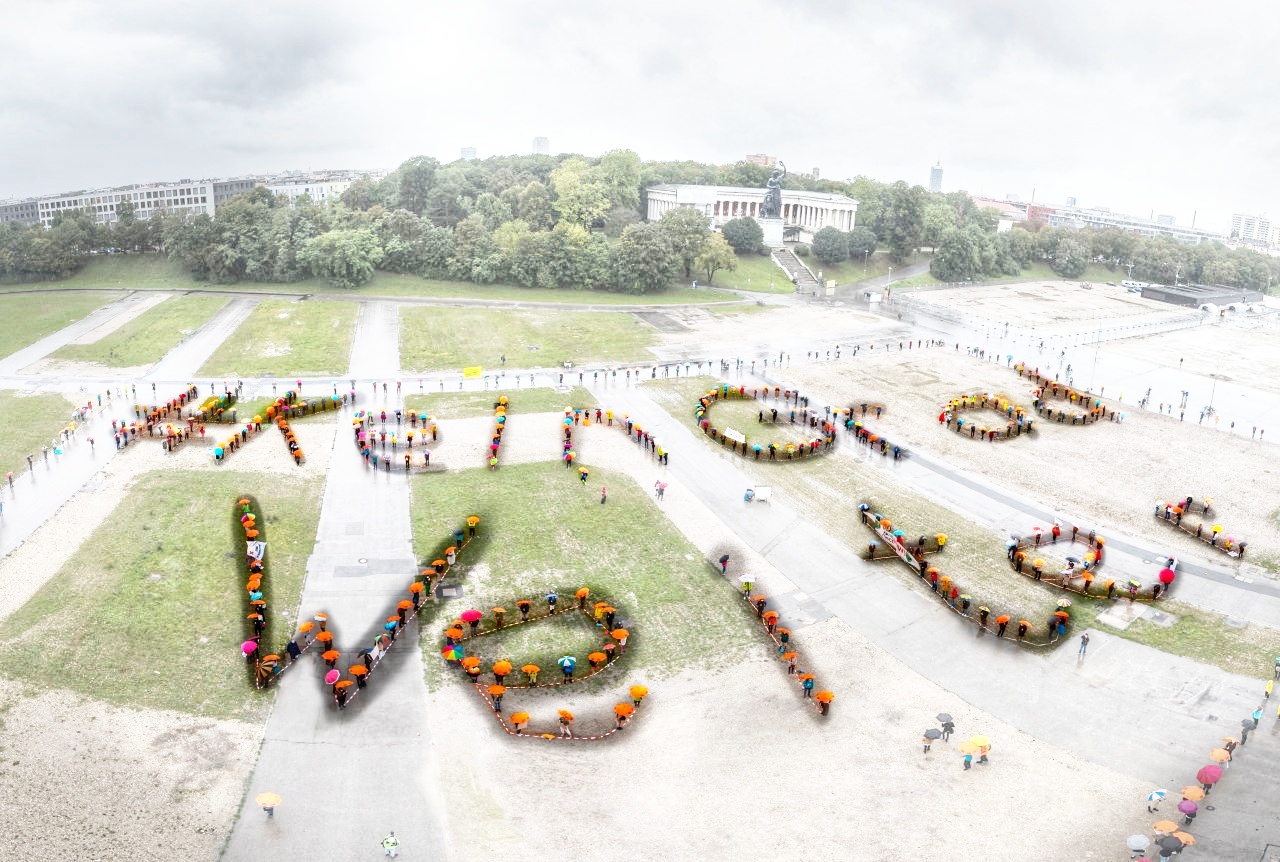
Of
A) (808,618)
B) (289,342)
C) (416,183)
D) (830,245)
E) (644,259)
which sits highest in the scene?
(416,183)

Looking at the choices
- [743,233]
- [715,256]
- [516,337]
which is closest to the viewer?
[516,337]

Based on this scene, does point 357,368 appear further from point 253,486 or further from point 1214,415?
point 1214,415

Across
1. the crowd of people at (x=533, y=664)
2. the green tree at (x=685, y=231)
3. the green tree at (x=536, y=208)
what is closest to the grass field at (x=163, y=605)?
the crowd of people at (x=533, y=664)

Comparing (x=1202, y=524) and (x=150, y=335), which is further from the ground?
(x=150, y=335)

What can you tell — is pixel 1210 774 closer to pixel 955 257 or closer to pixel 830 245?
pixel 830 245

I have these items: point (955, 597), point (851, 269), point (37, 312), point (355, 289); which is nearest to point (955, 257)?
point (851, 269)

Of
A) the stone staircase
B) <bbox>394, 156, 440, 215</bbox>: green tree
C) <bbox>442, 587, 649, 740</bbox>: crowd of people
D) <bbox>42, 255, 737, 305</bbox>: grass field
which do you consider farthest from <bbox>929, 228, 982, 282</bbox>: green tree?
<bbox>442, 587, 649, 740</bbox>: crowd of people

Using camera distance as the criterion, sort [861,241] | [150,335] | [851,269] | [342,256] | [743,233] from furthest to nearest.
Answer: [851,269], [861,241], [743,233], [342,256], [150,335]
